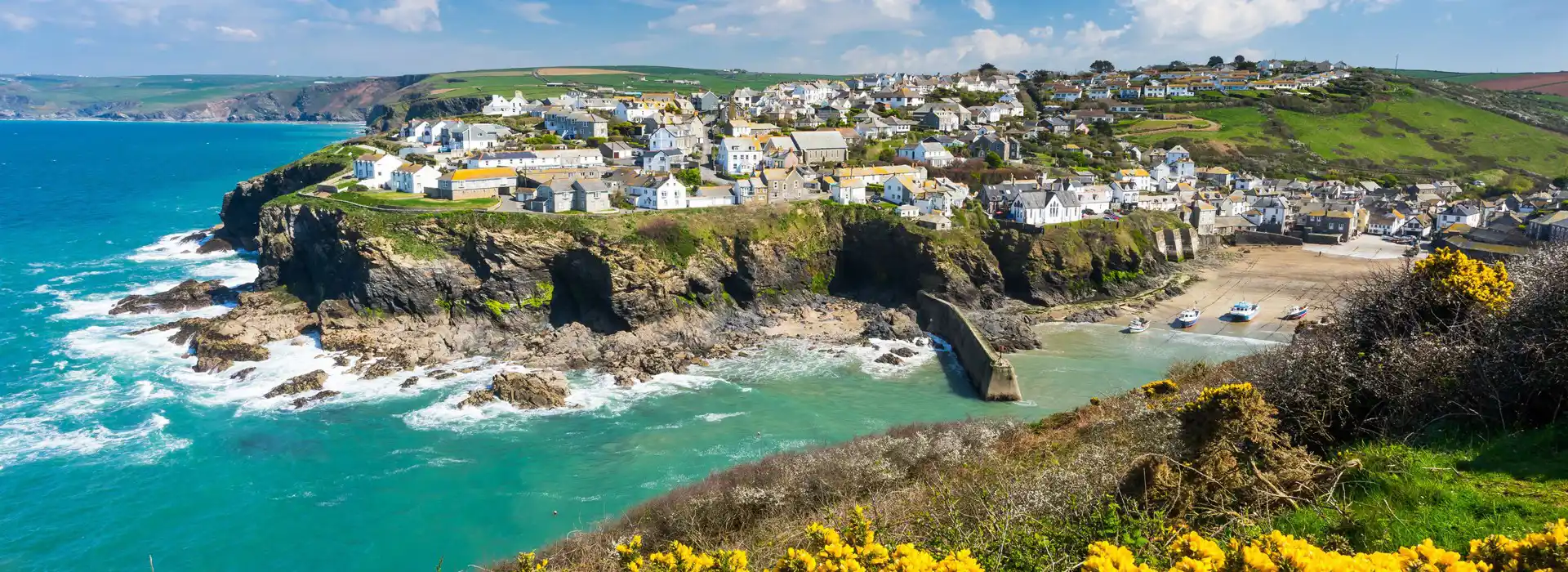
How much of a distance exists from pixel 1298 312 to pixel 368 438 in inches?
1730

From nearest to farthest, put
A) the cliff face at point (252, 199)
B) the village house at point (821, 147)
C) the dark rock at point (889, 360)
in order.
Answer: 1. the dark rock at point (889, 360)
2. the cliff face at point (252, 199)
3. the village house at point (821, 147)

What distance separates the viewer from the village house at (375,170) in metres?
53.3

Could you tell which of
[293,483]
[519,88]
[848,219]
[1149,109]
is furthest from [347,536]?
[519,88]

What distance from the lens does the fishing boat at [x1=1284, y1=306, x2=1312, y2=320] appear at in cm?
4116

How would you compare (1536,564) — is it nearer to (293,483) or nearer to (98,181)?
(293,483)

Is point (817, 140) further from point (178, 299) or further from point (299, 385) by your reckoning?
point (178, 299)

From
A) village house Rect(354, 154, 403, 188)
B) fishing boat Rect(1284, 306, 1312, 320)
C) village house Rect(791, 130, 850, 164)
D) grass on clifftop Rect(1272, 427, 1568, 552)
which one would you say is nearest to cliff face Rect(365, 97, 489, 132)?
village house Rect(354, 154, 403, 188)

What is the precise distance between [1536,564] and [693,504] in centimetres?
1601

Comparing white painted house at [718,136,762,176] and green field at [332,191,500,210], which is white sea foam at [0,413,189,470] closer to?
green field at [332,191,500,210]

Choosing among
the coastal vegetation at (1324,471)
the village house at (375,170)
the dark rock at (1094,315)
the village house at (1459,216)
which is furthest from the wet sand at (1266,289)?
the village house at (375,170)

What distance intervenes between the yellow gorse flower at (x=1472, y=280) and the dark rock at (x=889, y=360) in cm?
2350

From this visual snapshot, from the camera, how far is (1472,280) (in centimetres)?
1350

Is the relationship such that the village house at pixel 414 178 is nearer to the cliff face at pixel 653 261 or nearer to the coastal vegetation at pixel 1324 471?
the cliff face at pixel 653 261

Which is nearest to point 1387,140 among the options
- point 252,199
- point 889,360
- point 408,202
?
point 889,360
